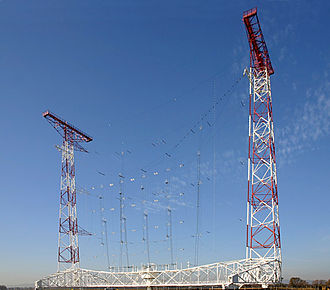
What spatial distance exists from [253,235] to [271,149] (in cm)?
1073

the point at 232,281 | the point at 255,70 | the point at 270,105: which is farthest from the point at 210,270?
the point at 255,70

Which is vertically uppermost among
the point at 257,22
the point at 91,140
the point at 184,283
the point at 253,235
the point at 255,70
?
the point at 257,22

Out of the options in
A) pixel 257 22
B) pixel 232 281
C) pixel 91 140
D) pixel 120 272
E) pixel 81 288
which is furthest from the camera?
pixel 91 140

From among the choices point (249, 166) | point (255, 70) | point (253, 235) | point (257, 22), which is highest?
point (257, 22)

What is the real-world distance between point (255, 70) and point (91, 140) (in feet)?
108

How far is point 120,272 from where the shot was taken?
53938 millimetres

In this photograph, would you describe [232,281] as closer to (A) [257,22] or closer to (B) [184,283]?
(B) [184,283]

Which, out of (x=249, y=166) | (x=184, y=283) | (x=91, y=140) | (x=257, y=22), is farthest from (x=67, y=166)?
(x=257, y=22)

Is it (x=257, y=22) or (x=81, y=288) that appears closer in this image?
(x=257, y=22)

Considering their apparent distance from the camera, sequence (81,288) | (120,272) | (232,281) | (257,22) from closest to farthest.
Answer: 1. (232,281)
2. (257,22)
3. (120,272)
4. (81,288)

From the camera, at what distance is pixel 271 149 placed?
41.3 meters

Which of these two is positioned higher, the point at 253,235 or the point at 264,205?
the point at 264,205

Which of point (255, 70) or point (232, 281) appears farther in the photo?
point (255, 70)

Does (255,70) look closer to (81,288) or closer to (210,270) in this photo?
(210,270)
